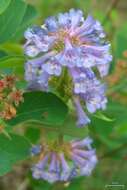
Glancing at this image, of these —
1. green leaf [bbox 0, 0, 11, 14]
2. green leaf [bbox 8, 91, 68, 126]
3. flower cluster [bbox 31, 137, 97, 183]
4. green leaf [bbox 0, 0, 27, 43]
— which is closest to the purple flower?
flower cluster [bbox 31, 137, 97, 183]

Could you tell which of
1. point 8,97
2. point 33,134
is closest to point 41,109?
point 8,97

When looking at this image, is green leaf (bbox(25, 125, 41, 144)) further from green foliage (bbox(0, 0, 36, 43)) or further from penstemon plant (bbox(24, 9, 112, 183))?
green foliage (bbox(0, 0, 36, 43))

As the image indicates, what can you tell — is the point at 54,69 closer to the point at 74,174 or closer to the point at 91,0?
the point at 74,174

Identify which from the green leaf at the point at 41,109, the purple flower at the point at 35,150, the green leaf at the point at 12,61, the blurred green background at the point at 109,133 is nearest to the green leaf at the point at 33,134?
the blurred green background at the point at 109,133

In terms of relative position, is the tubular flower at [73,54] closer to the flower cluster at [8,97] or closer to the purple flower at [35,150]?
the flower cluster at [8,97]

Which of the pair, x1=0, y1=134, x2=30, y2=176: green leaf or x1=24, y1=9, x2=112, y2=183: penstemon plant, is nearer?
x1=24, y1=9, x2=112, y2=183: penstemon plant
